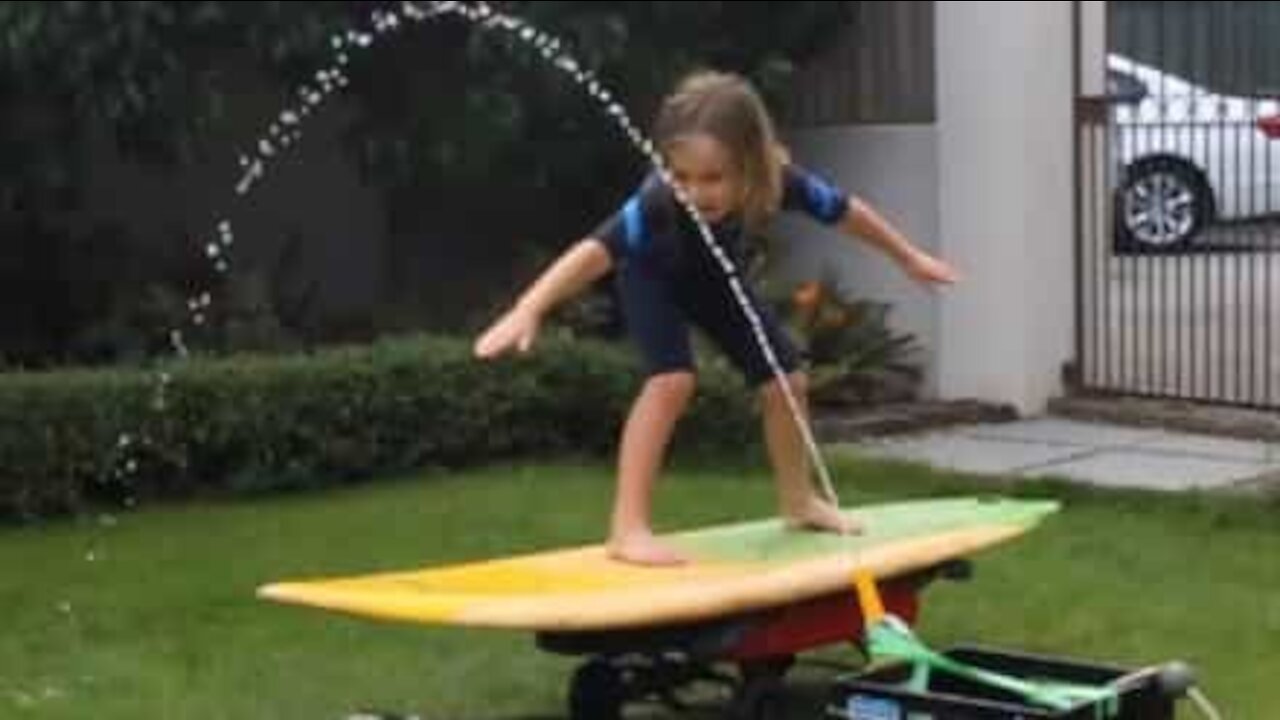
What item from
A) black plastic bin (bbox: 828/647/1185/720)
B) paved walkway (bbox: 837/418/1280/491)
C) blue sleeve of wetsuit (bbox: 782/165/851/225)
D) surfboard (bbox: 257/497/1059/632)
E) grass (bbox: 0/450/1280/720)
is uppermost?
blue sleeve of wetsuit (bbox: 782/165/851/225)

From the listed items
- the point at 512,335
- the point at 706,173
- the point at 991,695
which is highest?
the point at 706,173

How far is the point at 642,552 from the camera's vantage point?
256 inches

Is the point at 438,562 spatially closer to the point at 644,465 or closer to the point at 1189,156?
the point at 644,465

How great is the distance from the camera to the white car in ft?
38.3

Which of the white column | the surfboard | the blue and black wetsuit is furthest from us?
the white column

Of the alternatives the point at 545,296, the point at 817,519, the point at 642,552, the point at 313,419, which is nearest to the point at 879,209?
the point at 313,419

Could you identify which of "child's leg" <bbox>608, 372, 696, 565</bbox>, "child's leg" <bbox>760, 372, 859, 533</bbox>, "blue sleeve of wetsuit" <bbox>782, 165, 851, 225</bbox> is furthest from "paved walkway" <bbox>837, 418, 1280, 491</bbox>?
"child's leg" <bbox>608, 372, 696, 565</bbox>

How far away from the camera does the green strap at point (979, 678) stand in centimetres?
535

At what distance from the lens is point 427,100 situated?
11570 mm

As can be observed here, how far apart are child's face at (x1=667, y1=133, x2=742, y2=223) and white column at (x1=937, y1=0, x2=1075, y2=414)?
18.6 ft

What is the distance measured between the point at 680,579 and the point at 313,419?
3.83 meters

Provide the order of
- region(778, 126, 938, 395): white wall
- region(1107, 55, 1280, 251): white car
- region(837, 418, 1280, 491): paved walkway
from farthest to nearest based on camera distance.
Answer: region(778, 126, 938, 395): white wall, region(1107, 55, 1280, 251): white car, region(837, 418, 1280, 491): paved walkway

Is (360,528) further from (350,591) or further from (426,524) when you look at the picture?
(350,591)

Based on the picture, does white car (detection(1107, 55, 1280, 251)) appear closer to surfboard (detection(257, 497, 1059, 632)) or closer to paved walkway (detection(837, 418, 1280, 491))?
paved walkway (detection(837, 418, 1280, 491))
